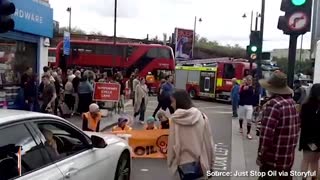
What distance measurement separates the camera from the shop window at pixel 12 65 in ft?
48.4

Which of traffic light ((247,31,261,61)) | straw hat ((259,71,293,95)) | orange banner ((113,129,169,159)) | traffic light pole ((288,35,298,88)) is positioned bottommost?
orange banner ((113,129,169,159))

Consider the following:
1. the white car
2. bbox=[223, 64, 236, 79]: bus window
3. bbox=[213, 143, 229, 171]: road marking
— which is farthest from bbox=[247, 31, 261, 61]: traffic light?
bbox=[223, 64, 236, 79]: bus window

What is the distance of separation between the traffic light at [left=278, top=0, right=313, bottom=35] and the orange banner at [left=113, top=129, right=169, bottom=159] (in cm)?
419

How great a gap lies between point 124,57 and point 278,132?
115ft

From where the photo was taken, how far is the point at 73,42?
4025 centimetres

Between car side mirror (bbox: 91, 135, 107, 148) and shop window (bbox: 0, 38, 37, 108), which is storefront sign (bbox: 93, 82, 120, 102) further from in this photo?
car side mirror (bbox: 91, 135, 107, 148)

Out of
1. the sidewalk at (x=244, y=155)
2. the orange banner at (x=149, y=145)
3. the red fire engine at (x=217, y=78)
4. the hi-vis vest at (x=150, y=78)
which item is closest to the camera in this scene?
the sidewalk at (x=244, y=155)

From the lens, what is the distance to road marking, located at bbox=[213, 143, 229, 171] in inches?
361

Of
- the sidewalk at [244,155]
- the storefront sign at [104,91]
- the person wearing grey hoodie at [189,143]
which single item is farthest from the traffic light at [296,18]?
the storefront sign at [104,91]

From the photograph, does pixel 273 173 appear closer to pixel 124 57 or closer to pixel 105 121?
pixel 105 121

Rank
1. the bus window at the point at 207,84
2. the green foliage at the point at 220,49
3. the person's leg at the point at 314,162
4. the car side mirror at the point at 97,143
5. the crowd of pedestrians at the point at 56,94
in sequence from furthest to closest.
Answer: the green foliage at the point at 220,49
the bus window at the point at 207,84
the crowd of pedestrians at the point at 56,94
the person's leg at the point at 314,162
the car side mirror at the point at 97,143

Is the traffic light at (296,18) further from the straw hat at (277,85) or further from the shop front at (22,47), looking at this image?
the shop front at (22,47)

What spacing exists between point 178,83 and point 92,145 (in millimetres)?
29152

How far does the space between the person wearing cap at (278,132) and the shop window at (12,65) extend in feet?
35.6
